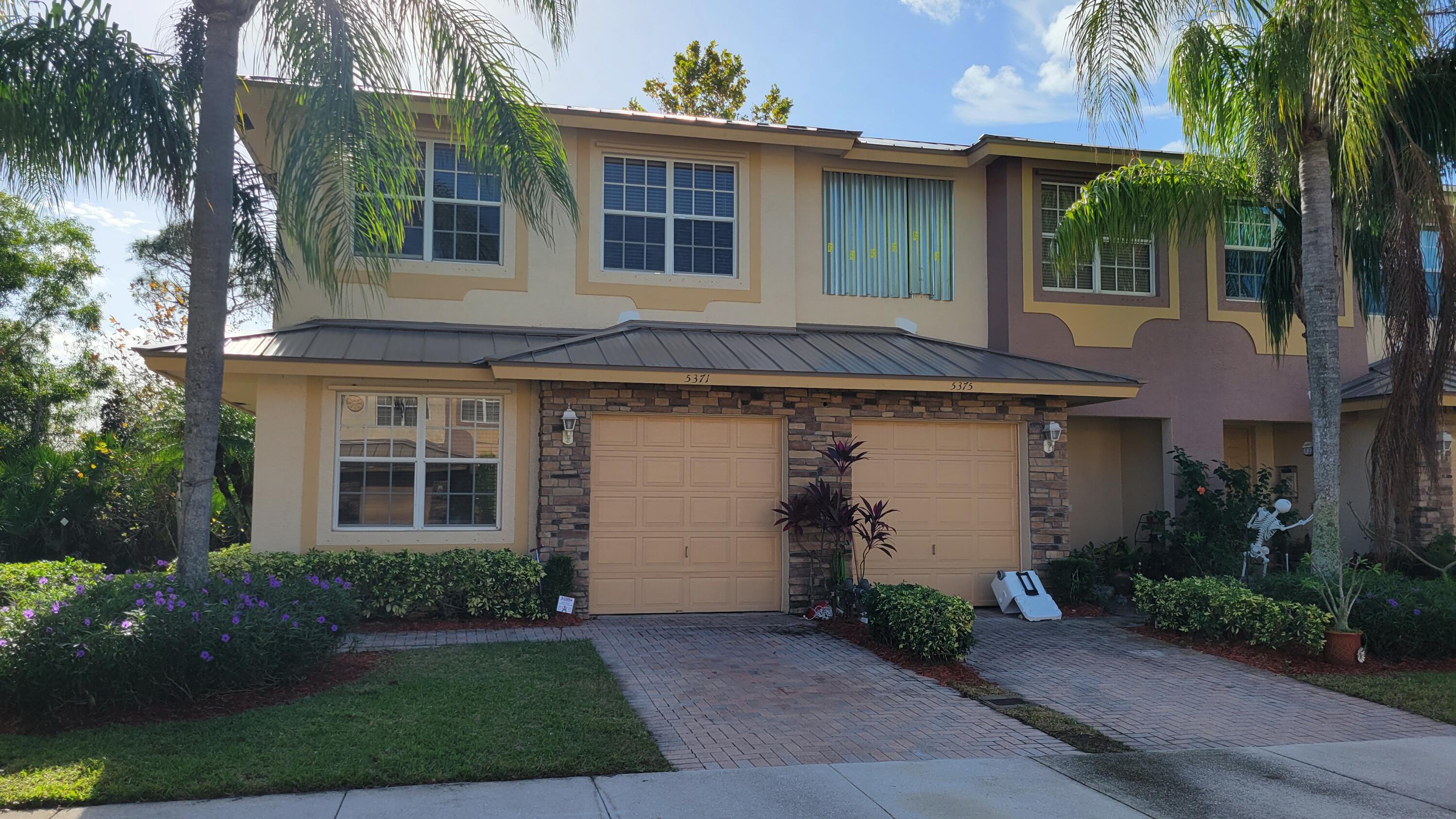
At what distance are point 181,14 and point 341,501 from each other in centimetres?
525

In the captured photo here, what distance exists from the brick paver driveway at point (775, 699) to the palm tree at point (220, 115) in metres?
3.50

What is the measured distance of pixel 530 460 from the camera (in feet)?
38.3

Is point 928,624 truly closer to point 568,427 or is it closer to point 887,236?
point 568,427

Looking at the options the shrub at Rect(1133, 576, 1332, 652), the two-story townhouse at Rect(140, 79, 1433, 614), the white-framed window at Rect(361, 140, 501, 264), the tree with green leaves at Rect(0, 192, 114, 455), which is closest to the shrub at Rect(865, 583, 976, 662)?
the two-story townhouse at Rect(140, 79, 1433, 614)

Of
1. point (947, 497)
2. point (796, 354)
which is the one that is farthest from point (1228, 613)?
point (796, 354)

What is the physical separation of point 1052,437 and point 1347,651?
417cm

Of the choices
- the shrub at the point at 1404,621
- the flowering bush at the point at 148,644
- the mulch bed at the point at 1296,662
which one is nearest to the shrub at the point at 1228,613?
the mulch bed at the point at 1296,662

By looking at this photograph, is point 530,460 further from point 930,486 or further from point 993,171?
point 993,171

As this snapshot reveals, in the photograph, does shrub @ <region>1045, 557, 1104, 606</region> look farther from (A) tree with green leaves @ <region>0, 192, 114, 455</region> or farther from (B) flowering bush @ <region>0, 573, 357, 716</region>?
(A) tree with green leaves @ <region>0, 192, 114, 455</region>

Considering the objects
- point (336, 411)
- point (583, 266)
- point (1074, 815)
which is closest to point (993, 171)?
point (583, 266)

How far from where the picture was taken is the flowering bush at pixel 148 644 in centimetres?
625

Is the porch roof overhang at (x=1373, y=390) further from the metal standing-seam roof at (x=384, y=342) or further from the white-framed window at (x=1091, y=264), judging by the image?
the metal standing-seam roof at (x=384, y=342)

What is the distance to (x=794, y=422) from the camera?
39.2ft

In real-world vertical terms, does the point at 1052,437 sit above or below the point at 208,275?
below
